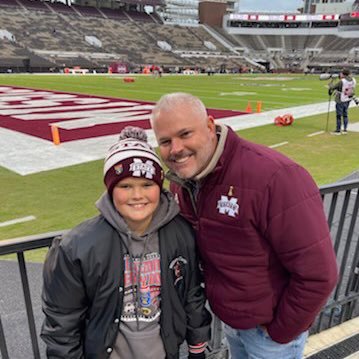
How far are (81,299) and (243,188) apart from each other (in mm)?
897

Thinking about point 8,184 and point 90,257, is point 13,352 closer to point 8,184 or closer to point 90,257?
point 90,257

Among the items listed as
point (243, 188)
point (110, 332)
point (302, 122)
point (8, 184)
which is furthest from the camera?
point (302, 122)

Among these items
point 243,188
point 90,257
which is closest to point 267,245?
point 243,188

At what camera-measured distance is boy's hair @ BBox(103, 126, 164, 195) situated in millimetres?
1673

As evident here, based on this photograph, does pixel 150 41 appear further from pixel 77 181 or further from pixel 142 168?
pixel 142 168

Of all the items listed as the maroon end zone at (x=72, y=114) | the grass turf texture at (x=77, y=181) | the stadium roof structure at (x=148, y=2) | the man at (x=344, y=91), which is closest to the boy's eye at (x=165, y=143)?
the grass turf texture at (x=77, y=181)

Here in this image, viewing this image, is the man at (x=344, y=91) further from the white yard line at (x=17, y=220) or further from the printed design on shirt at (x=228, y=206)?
the printed design on shirt at (x=228, y=206)

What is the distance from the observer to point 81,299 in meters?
1.72

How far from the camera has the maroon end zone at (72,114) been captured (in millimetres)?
12297

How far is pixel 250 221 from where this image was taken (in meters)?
1.66

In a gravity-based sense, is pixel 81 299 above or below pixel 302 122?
above

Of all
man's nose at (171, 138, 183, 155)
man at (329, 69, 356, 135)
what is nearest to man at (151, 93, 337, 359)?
man's nose at (171, 138, 183, 155)

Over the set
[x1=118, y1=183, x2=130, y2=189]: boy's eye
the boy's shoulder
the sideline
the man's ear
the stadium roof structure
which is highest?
the stadium roof structure

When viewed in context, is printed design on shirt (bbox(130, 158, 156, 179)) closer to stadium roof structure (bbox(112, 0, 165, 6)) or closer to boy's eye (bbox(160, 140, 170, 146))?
boy's eye (bbox(160, 140, 170, 146))
